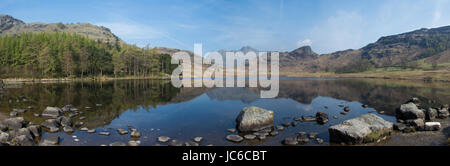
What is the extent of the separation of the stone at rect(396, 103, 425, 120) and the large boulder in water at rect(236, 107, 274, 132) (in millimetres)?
16214

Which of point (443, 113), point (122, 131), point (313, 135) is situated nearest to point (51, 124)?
point (122, 131)

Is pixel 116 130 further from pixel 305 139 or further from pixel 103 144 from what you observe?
pixel 305 139

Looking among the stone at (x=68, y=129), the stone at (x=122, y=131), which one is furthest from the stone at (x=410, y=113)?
the stone at (x=68, y=129)

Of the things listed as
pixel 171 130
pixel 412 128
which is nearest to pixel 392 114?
pixel 412 128

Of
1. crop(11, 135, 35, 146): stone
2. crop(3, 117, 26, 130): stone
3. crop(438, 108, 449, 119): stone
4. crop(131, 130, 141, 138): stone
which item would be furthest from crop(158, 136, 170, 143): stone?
crop(438, 108, 449, 119): stone

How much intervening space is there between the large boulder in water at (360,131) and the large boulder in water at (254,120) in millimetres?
5588

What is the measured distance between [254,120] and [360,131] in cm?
816

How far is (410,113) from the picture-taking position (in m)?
22.8

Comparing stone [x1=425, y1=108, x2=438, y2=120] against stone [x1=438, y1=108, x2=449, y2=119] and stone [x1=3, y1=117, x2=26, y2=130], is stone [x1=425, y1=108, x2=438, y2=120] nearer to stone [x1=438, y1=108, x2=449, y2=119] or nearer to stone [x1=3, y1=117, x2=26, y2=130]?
stone [x1=438, y1=108, x2=449, y2=119]

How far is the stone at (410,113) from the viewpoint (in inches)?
879

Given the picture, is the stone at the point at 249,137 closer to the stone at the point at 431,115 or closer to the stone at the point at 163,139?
the stone at the point at 163,139

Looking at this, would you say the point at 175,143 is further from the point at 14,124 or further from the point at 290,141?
the point at 14,124

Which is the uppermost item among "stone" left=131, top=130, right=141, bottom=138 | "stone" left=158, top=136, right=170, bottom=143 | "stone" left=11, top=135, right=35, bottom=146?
"stone" left=11, top=135, right=35, bottom=146

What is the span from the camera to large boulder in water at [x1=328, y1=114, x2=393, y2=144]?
14.6 m
